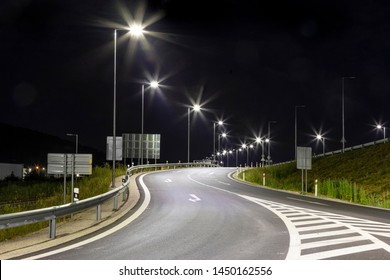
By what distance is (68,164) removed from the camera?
56.2 ft

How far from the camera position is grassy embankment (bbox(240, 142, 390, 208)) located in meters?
25.7

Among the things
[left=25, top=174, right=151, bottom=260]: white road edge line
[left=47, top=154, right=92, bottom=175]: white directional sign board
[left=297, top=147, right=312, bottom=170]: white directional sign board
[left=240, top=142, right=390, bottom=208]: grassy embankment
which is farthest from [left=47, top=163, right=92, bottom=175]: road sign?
[left=297, top=147, right=312, bottom=170]: white directional sign board

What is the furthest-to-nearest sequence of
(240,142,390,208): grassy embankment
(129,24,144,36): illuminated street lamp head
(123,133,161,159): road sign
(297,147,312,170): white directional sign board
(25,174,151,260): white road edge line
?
1. (123,133,161,159): road sign
2. (297,147,312,170): white directional sign board
3. (240,142,390,208): grassy embankment
4. (129,24,144,36): illuminated street lamp head
5. (25,174,151,260): white road edge line

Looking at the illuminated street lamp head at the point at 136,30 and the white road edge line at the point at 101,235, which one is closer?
the white road edge line at the point at 101,235

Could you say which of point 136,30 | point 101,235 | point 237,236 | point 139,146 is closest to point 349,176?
point 136,30

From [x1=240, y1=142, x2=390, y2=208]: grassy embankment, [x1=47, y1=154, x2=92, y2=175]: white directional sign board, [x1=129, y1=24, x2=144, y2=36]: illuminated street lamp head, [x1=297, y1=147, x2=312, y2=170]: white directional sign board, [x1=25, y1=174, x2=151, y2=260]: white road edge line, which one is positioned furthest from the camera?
[x1=297, y1=147, x2=312, y2=170]: white directional sign board

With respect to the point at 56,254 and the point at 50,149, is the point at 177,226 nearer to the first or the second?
the point at 56,254

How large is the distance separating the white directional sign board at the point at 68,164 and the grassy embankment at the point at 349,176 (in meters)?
13.5

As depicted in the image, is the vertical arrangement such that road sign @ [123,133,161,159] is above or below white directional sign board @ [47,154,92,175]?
above

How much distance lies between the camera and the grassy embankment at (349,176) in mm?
25688

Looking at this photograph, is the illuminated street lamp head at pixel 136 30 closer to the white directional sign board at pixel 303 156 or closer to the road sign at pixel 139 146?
the white directional sign board at pixel 303 156

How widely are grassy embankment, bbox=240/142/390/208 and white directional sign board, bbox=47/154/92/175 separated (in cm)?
1347

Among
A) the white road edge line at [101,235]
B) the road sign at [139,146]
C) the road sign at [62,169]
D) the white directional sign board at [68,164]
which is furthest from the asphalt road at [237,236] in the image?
the road sign at [139,146]

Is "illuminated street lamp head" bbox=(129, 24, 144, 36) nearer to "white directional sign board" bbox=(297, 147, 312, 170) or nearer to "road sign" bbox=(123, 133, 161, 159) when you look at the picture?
"white directional sign board" bbox=(297, 147, 312, 170)
